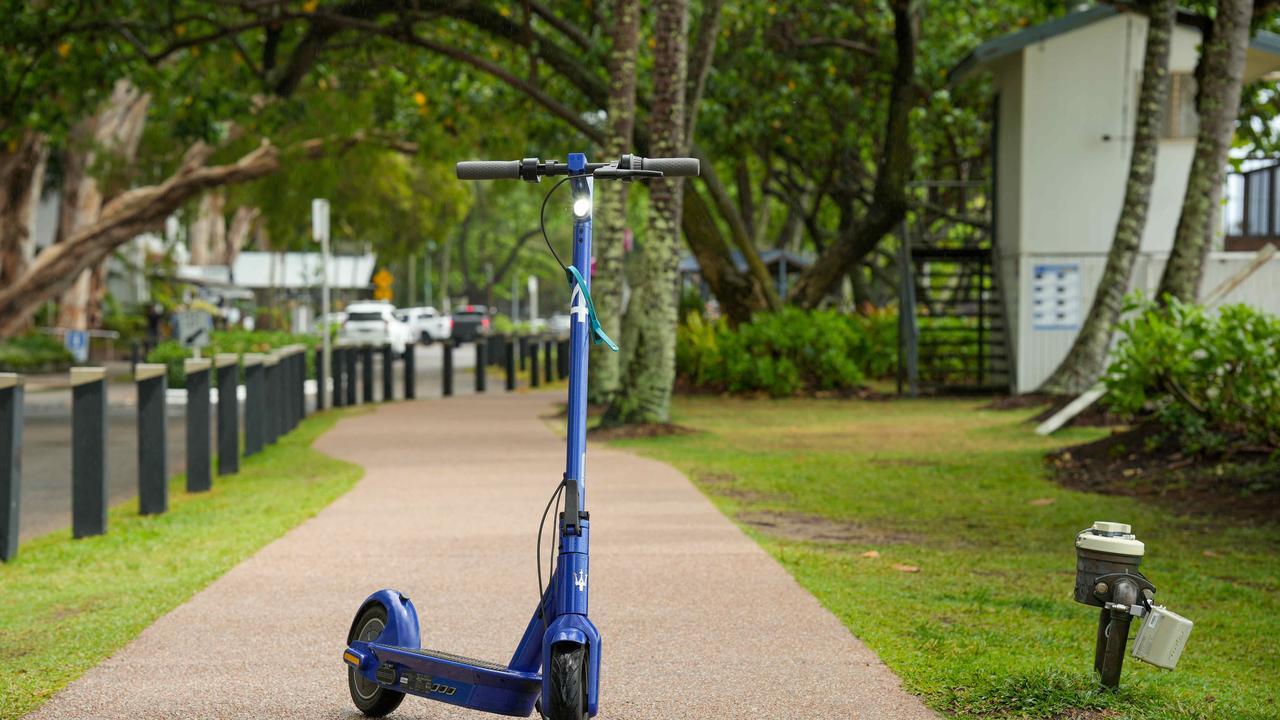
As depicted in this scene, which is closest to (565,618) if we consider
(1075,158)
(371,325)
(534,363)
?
(1075,158)

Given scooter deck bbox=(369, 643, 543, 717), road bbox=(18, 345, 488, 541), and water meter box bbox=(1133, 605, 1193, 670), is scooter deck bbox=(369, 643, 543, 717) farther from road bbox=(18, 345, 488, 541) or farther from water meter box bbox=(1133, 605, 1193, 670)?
road bbox=(18, 345, 488, 541)

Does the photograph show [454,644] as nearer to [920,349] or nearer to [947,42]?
[920,349]

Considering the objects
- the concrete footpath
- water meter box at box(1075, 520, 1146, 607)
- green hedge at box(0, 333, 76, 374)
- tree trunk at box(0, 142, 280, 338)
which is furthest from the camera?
green hedge at box(0, 333, 76, 374)

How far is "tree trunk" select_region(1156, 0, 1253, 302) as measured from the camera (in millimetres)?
14648

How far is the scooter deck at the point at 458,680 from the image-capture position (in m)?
4.60

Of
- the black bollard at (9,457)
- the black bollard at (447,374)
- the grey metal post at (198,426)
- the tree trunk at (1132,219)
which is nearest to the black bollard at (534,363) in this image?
the black bollard at (447,374)

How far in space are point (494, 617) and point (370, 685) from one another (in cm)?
174

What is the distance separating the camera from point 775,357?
24500 mm

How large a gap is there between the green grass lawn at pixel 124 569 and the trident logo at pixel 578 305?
2.24 metres

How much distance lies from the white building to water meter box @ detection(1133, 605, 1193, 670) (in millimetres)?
18728

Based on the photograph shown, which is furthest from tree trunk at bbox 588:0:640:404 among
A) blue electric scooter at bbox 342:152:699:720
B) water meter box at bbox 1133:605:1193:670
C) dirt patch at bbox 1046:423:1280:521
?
water meter box at bbox 1133:605:1193:670

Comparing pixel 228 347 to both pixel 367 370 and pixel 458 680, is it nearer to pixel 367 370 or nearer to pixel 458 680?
pixel 367 370

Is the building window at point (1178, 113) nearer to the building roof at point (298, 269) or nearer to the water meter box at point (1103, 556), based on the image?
the water meter box at point (1103, 556)

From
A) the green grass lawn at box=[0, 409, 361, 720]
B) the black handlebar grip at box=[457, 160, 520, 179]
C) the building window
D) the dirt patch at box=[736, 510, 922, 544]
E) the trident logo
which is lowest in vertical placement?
the green grass lawn at box=[0, 409, 361, 720]
